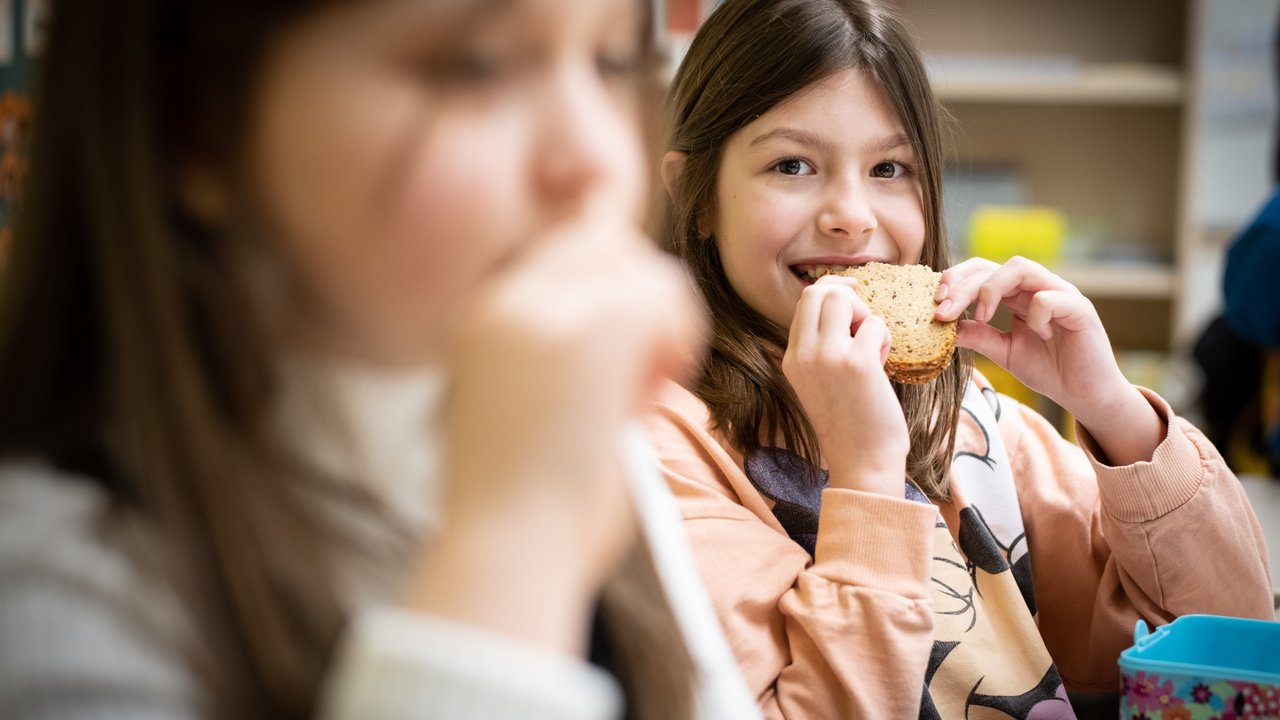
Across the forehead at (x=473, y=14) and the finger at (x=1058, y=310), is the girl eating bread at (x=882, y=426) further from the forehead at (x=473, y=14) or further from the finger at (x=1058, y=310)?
the forehead at (x=473, y=14)

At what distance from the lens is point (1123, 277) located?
3223 millimetres

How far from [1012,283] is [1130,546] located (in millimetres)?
264

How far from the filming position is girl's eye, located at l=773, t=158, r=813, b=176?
1.12m

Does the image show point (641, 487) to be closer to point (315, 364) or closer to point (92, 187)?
point (315, 364)

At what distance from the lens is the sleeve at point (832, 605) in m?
0.88

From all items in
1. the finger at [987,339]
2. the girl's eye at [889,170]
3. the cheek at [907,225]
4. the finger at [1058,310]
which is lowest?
the finger at [987,339]

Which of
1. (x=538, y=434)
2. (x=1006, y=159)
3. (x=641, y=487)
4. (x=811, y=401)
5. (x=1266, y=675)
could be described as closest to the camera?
(x=538, y=434)

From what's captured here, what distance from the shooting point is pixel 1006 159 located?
11.2 ft

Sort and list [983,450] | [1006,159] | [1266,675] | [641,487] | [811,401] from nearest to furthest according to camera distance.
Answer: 1. [641,487]
2. [1266,675]
3. [811,401]
4. [983,450]
5. [1006,159]

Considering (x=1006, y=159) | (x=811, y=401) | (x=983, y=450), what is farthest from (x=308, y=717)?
(x=1006, y=159)

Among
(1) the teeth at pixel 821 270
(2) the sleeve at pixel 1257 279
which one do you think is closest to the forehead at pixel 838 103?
(1) the teeth at pixel 821 270

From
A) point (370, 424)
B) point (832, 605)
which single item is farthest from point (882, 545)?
point (370, 424)

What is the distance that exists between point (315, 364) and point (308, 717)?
147 mm

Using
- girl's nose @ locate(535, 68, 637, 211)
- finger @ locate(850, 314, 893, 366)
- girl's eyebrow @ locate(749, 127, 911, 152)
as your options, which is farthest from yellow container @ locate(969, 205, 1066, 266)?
girl's nose @ locate(535, 68, 637, 211)
